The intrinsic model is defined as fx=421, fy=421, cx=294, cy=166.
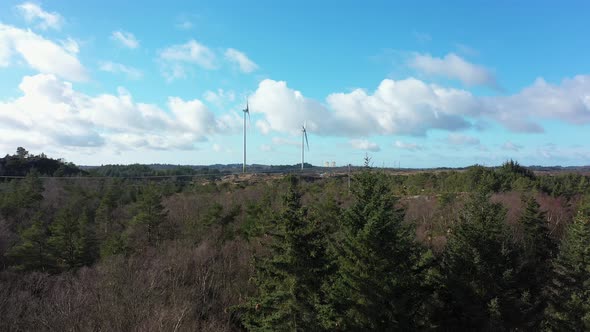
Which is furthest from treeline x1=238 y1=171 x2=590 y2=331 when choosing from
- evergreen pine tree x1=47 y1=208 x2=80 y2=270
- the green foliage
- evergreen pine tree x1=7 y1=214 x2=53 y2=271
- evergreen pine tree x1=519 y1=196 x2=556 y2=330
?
evergreen pine tree x1=7 y1=214 x2=53 y2=271

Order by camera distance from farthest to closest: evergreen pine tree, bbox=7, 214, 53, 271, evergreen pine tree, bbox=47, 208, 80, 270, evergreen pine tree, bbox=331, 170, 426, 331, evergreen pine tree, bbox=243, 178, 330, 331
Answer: evergreen pine tree, bbox=47, 208, 80, 270
evergreen pine tree, bbox=7, 214, 53, 271
evergreen pine tree, bbox=331, 170, 426, 331
evergreen pine tree, bbox=243, 178, 330, 331

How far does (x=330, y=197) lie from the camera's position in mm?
42344

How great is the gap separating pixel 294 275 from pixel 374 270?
3982 mm

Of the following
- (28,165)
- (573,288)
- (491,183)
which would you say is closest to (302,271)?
(573,288)

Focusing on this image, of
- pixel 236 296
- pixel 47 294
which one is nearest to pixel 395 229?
pixel 236 296

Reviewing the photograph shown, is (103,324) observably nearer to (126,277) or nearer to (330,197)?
(126,277)

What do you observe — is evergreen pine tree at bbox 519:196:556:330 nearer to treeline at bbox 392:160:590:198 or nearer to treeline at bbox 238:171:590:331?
treeline at bbox 238:171:590:331

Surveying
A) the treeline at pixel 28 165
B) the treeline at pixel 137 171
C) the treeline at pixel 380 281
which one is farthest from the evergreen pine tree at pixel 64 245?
the treeline at pixel 137 171

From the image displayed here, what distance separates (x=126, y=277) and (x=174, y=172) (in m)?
98.9

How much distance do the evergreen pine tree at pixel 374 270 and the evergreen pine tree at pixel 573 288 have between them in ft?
39.2

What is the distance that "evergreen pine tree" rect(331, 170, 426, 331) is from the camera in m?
20.1

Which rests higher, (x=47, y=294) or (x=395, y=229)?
(x=395, y=229)

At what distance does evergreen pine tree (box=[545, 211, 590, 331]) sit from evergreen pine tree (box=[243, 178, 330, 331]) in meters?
17.5

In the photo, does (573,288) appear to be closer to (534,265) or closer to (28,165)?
(534,265)
